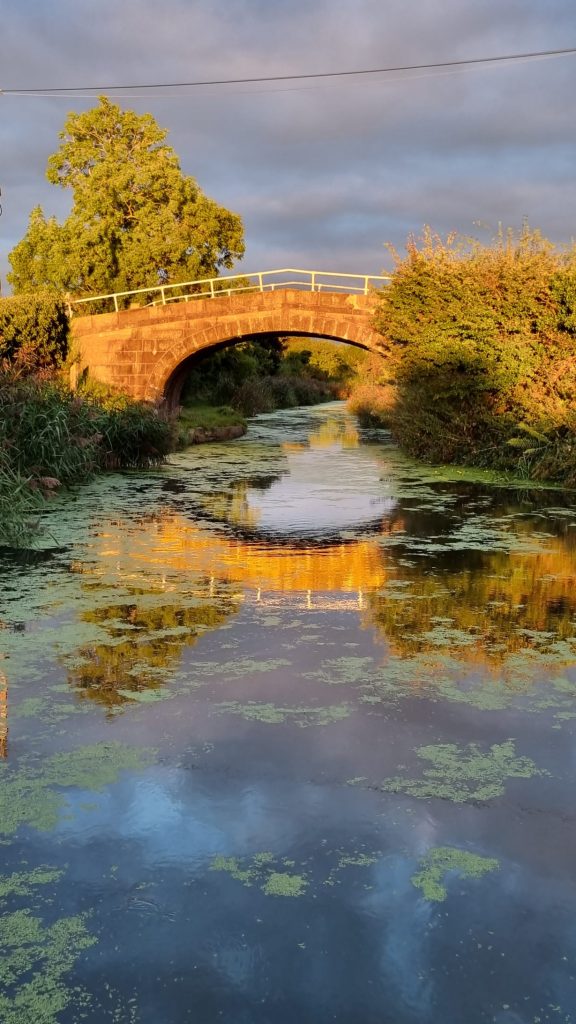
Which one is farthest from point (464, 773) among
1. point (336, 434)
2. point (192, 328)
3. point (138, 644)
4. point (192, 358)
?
point (192, 358)

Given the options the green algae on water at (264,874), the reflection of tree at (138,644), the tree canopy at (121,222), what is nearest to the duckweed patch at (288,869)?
the green algae on water at (264,874)

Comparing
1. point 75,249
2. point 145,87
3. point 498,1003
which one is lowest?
point 498,1003

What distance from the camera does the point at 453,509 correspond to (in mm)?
10688

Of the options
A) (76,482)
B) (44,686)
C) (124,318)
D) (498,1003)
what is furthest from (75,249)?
(498,1003)

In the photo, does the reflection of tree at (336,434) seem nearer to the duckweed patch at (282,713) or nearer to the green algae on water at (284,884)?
the duckweed patch at (282,713)

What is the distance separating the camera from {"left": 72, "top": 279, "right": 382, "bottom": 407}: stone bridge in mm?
24062

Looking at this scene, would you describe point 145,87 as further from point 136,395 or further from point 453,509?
point 453,509

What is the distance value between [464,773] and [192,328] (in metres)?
22.9

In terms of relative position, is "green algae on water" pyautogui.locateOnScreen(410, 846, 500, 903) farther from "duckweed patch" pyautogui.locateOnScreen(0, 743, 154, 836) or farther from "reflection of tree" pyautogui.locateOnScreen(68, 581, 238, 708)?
"reflection of tree" pyautogui.locateOnScreen(68, 581, 238, 708)

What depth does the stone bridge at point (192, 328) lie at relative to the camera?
24062mm

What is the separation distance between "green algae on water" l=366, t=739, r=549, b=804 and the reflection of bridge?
20712 mm

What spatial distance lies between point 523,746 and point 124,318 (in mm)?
23535

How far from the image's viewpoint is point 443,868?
9.13ft

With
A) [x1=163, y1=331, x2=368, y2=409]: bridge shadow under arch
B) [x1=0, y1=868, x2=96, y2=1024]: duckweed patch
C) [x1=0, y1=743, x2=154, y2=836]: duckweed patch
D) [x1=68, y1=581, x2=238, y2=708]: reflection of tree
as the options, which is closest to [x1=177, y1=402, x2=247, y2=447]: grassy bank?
[x1=163, y1=331, x2=368, y2=409]: bridge shadow under arch
